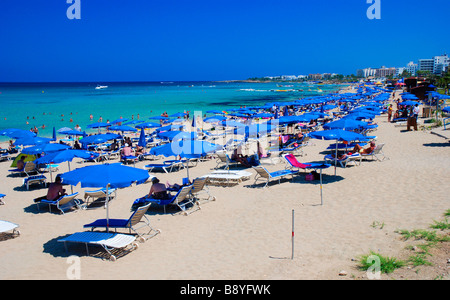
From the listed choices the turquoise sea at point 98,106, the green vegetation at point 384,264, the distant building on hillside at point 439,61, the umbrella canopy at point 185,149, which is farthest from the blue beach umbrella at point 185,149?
the distant building on hillside at point 439,61

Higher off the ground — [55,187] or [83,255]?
[55,187]

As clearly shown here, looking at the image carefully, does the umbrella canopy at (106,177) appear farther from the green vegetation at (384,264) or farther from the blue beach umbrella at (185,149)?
the green vegetation at (384,264)

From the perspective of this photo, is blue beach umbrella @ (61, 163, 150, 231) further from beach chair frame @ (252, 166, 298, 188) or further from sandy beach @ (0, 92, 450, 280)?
beach chair frame @ (252, 166, 298, 188)

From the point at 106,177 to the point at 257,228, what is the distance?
2.83 metres

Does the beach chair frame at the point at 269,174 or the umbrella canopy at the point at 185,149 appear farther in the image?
the beach chair frame at the point at 269,174

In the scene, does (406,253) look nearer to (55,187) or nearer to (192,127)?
(55,187)

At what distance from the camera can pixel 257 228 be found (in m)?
6.38

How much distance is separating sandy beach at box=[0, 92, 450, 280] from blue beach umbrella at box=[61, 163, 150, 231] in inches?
46.6

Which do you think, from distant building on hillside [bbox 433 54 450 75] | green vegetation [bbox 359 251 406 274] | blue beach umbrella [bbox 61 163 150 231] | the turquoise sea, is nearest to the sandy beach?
green vegetation [bbox 359 251 406 274]

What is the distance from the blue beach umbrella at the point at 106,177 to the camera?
5.46m

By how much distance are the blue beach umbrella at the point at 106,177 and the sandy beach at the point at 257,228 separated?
46.6 inches
